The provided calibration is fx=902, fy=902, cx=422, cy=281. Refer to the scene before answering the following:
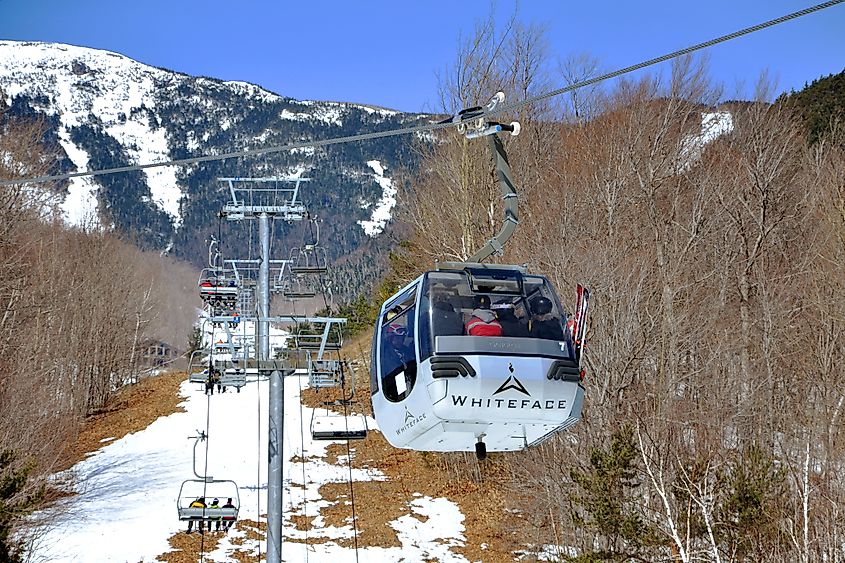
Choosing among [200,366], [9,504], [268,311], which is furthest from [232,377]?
[9,504]

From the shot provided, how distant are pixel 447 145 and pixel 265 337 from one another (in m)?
15.1

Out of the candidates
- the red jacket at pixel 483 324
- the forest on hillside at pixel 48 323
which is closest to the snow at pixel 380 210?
the forest on hillside at pixel 48 323

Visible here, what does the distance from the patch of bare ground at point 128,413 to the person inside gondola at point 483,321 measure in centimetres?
2541

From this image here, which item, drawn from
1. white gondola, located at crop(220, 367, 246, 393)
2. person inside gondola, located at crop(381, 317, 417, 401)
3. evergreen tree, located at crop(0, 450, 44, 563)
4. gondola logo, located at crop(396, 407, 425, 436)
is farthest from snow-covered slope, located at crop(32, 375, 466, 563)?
gondola logo, located at crop(396, 407, 425, 436)

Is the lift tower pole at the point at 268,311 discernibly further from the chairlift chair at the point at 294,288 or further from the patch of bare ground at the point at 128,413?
the patch of bare ground at the point at 128,413

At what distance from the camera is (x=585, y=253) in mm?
27734

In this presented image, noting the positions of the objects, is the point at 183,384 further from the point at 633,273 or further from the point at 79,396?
the point at 633,273

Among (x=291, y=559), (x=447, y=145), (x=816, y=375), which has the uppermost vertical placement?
(x=447, y=145)

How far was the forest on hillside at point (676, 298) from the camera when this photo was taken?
800 inches

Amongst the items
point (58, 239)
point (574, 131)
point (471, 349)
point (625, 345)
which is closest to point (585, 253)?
point (625, 345)

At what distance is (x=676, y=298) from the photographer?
30141mm

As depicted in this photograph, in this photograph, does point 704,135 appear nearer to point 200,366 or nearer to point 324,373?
point 324,373

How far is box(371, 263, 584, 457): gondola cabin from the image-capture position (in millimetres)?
9508

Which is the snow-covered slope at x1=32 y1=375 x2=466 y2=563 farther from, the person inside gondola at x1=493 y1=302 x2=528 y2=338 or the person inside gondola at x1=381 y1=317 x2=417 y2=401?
the person inside gondola at x1=493 y1=302 x2=528 y2=338
